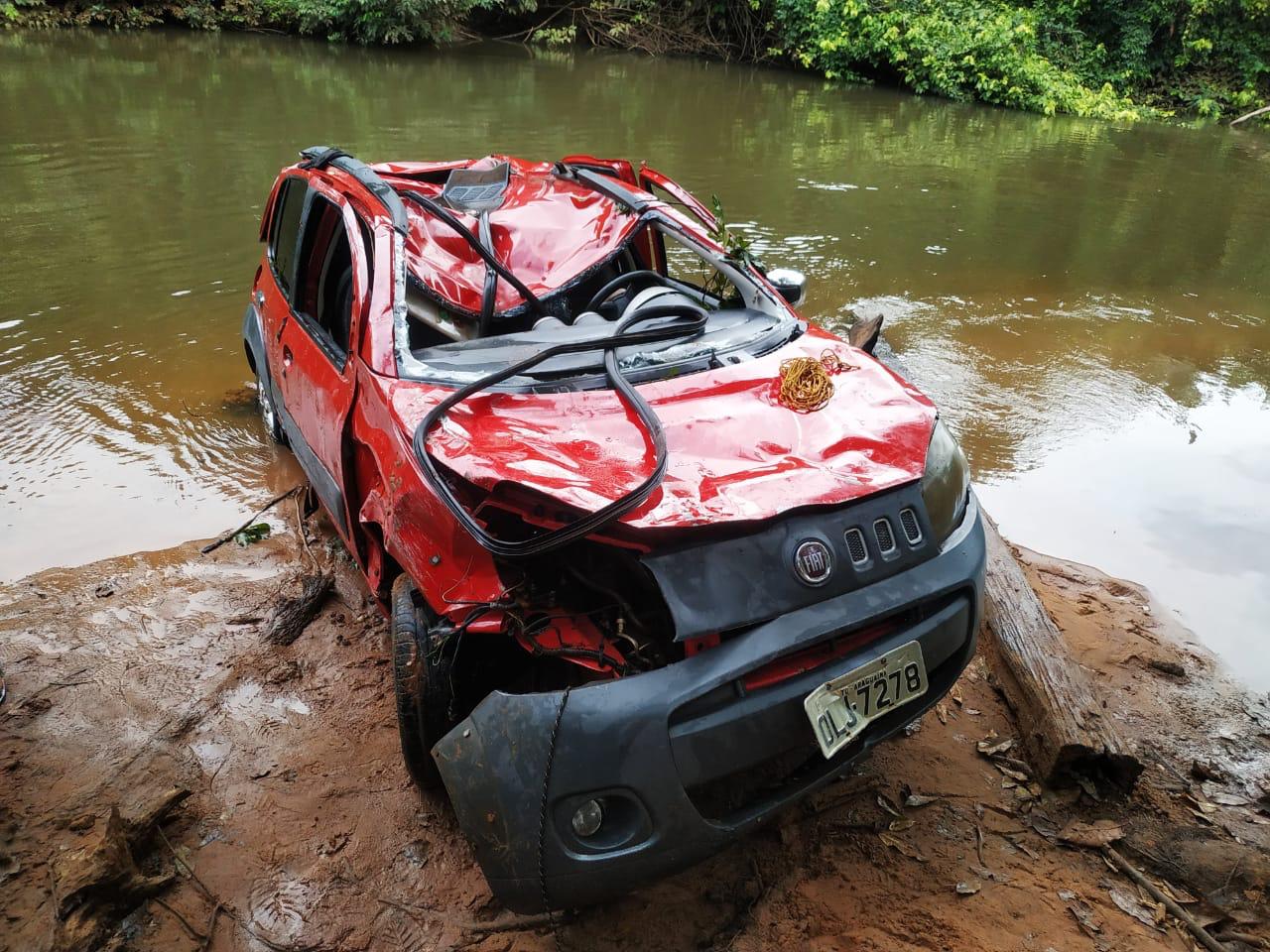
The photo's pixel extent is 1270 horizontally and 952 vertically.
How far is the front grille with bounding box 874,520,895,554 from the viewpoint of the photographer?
240 centimetres

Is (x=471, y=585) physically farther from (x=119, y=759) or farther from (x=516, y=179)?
(x=516, y=179)

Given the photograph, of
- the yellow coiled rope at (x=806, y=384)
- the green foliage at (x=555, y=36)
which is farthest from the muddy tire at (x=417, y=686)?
the green foliage at (x=555, y=36)

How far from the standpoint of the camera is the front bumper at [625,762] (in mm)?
2027

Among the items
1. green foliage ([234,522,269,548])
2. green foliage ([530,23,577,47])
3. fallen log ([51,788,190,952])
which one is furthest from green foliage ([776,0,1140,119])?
fallen log ([51,788,190,952])

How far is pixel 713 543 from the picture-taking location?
227 centimetres

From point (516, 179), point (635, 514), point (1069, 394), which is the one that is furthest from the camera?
point (1069, 394)

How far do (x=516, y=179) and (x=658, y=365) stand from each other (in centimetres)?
195

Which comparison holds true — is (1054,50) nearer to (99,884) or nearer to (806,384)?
(806,384)

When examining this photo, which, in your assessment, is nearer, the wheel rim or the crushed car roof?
Result: the crushed car roof

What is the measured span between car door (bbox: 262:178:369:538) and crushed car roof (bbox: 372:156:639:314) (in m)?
0.35

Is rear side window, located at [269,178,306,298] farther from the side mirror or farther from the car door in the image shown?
the side mirror

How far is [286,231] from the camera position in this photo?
14.4 feet

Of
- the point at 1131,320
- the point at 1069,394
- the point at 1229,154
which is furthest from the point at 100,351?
the point at 1229,154

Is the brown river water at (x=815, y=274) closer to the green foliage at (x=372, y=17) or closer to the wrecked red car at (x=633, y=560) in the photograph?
the wrecked red car at (x=633, y=560)
